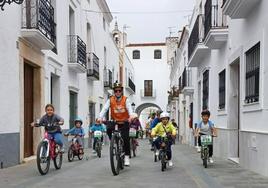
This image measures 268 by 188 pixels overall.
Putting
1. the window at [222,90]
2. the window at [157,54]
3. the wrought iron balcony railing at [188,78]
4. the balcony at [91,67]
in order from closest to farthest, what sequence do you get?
the window at [222,90] → the balcony at [91,67] → the wrought iron balcony railing at [188,78] → the window at [157,54]

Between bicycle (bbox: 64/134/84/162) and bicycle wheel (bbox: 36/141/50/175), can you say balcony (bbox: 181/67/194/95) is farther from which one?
bicycle wheel (bbox: 36/141/50/175)

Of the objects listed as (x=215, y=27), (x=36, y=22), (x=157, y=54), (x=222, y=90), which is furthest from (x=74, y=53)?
(x=157, y=54)

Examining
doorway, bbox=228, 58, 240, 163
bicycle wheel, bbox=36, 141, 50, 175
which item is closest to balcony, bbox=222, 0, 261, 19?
doorway, bbox=228, 58, 240, 163

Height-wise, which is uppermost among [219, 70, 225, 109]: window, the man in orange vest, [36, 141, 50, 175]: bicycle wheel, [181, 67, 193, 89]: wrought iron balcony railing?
[181, 67, 193, 89]: wrought iron balcony railing

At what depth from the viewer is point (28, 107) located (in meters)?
14.0

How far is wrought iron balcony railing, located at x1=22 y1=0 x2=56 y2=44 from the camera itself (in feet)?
41.5

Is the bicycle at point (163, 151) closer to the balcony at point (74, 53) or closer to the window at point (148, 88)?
the balcony at point (74, 53)

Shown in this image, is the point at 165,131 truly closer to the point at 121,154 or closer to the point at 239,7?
the point at 121,154

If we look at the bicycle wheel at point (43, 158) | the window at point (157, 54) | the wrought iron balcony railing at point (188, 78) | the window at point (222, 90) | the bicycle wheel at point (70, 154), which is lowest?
the bicycle wheel at point (70, 154)

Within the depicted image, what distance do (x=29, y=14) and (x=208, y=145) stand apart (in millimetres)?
6091

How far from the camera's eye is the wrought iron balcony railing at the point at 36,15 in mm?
12651

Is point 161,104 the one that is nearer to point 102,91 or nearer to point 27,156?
point 102,91

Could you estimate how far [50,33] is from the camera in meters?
14.9

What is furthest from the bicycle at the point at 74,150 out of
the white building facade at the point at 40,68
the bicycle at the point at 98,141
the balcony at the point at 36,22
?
the balcony at the point at 36,22
